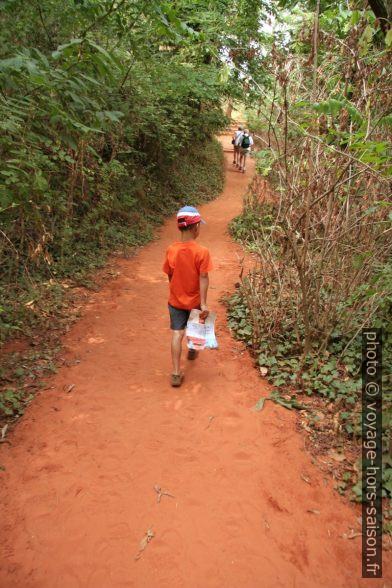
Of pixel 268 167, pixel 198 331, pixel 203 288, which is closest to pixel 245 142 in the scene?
pixel 268 167

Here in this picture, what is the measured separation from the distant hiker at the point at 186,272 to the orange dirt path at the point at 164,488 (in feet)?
2.25

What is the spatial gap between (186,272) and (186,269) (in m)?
0.03

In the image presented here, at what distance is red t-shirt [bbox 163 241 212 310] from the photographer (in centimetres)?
349

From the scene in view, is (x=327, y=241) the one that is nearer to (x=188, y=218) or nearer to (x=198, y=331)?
(x=188, y=218)

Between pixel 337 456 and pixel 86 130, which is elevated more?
pixel 86 130

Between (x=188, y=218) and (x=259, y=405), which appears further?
(x=259, y=405)

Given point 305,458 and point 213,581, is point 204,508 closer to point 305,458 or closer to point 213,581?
point 213,581

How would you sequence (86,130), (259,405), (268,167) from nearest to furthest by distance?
(86,130) < (259,405) < (268,167)

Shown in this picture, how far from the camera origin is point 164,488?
2.73 metres

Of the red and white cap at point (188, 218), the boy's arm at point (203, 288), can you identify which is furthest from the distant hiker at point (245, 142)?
the boy's arm at point (203, 288)

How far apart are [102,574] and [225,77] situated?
3.56 metres

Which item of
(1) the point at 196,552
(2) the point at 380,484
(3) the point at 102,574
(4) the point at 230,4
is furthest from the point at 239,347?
(4) the point at 230,4

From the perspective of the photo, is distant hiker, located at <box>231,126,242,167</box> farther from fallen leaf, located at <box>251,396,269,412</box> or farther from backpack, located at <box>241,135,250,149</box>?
fallen leaf, located at <box>251,396,269,412</box>

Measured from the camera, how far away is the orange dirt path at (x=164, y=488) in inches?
88.4
